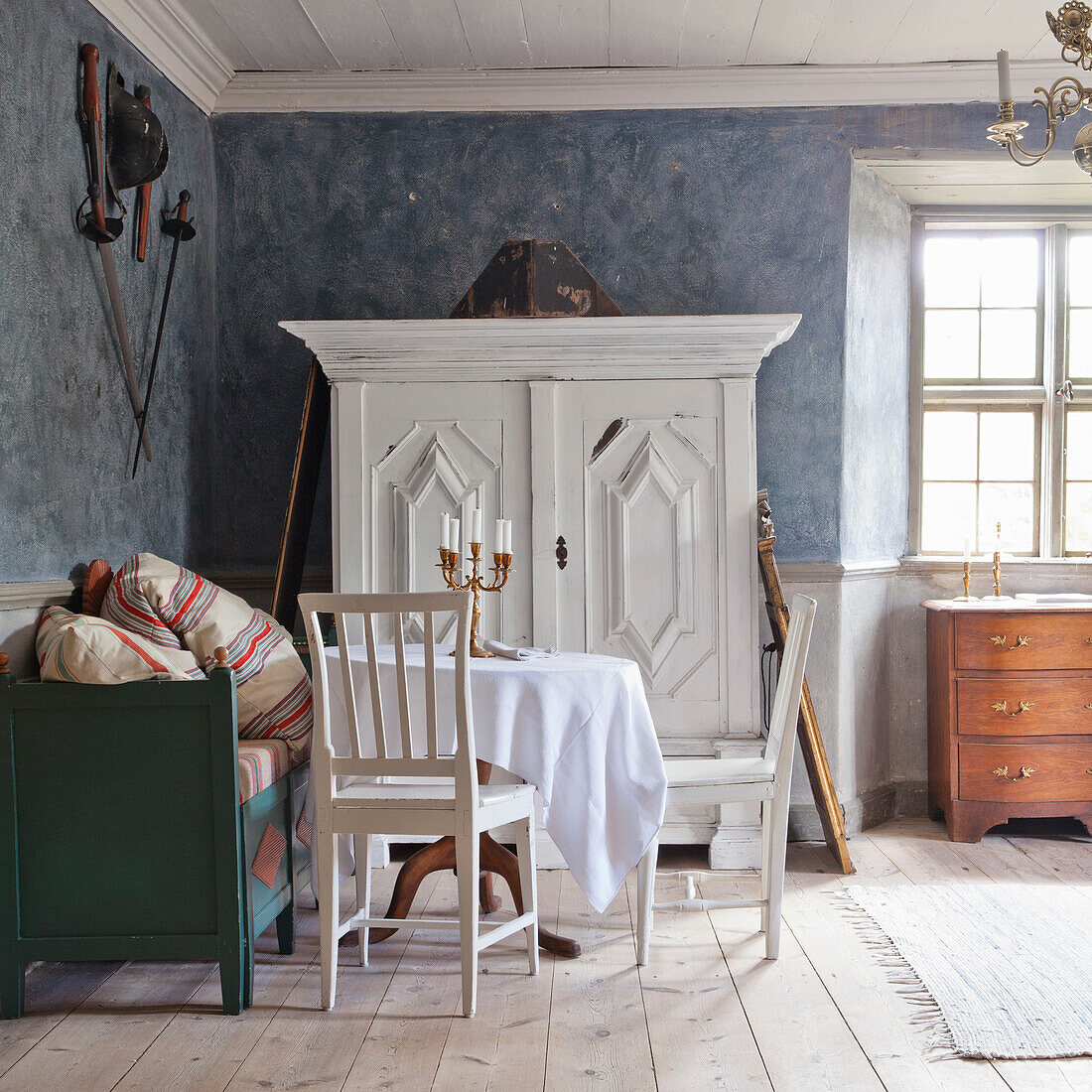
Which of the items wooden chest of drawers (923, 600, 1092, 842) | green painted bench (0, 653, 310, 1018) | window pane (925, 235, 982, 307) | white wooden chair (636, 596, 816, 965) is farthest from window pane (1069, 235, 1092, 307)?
green painted bench (0, 653, 310, 1018)

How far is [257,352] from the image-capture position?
4.28 meters

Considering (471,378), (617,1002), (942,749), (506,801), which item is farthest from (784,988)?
(471,378)

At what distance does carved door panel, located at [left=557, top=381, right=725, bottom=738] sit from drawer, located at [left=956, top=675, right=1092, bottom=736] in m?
1.05

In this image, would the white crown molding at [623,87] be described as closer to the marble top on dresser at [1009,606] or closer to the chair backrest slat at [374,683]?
the marble top on dresser at [1009,606]

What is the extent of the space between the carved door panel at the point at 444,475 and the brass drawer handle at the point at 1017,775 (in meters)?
1.87

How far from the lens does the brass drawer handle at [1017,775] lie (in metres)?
3.95

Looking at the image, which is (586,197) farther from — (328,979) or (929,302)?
(328,979)

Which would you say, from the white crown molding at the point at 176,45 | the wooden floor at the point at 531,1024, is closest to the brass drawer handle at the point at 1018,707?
the wooden floor at the point at 531,1024

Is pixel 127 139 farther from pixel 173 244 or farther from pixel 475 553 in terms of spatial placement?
pixel 475 553

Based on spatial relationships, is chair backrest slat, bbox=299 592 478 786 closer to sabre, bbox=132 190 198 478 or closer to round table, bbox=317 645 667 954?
round table, bbox=317 645 667 954

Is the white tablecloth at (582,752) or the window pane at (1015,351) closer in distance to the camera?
the white tablecloth at (582,752)

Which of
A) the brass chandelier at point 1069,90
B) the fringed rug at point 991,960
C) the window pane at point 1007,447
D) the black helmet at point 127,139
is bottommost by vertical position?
the fringed rug at point 991,960

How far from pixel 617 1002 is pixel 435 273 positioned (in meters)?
2.90

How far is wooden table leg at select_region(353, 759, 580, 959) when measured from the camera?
9.41ft
